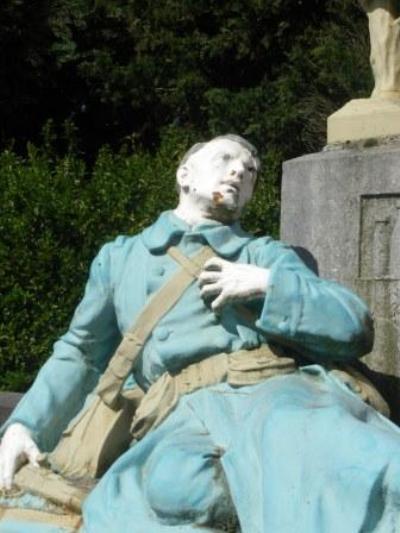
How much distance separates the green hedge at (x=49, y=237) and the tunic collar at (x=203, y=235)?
6.17 metres

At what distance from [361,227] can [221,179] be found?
0.61 meters

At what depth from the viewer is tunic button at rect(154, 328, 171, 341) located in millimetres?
5648

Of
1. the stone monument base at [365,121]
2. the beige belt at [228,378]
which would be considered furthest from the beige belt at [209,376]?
the stone monument base at [365,121]

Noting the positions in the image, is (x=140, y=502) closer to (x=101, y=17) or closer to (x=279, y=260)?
(x=279, y=260)

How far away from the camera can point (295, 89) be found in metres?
17.9

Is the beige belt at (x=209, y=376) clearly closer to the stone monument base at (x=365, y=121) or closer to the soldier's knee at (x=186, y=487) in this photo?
the soldier's knee at (x=186, y=487)

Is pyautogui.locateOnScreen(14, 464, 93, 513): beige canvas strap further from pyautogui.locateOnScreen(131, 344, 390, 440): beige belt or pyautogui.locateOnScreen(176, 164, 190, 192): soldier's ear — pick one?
pyautogui.locateOnScreen(176, 164, 190, 192): soldier's ear

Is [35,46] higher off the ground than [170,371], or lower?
higher

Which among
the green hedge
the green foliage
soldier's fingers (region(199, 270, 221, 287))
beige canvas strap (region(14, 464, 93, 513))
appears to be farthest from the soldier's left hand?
the green foliage

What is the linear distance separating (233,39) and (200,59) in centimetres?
55

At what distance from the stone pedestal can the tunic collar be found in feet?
1.53

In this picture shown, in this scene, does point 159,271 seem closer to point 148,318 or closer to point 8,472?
point 148,318

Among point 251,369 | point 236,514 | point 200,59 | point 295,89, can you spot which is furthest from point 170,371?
point 200,59

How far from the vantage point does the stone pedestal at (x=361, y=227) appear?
603 cm
